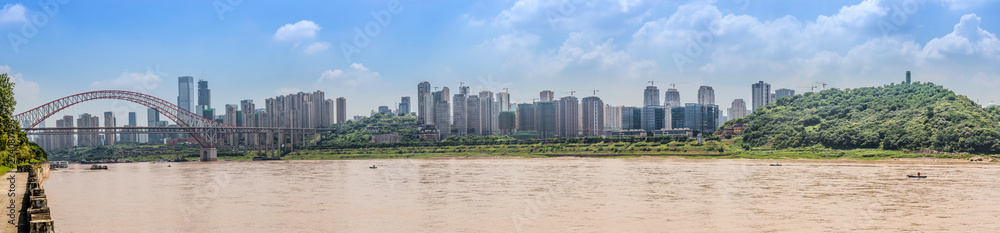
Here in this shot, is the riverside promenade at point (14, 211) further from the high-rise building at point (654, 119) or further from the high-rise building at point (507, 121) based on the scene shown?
the high-rise building at point (507, 121)

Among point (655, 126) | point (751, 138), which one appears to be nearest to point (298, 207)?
point (751, 138)

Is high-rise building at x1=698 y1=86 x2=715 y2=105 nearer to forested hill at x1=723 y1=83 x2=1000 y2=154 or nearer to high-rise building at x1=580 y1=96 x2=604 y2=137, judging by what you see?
high-rise building at x1=580 y1=96 x2=604 y2=137

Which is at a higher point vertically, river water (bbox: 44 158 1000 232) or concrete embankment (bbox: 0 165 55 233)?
concrete embankment (bbox: 0 165 55 233)

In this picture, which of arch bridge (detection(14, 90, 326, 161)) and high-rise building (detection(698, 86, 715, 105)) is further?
high-rise building (detection(698, 86, 715, 105))

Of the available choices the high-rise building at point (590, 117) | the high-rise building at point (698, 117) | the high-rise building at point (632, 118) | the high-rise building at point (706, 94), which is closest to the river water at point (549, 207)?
the high-rise building at point (698, 117)

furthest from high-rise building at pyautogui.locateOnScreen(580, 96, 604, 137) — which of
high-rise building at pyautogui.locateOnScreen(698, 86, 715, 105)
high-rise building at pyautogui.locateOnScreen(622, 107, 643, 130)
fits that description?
high-rise building at pyautogui.locateOnScreen(698, 86, 715, 105)
